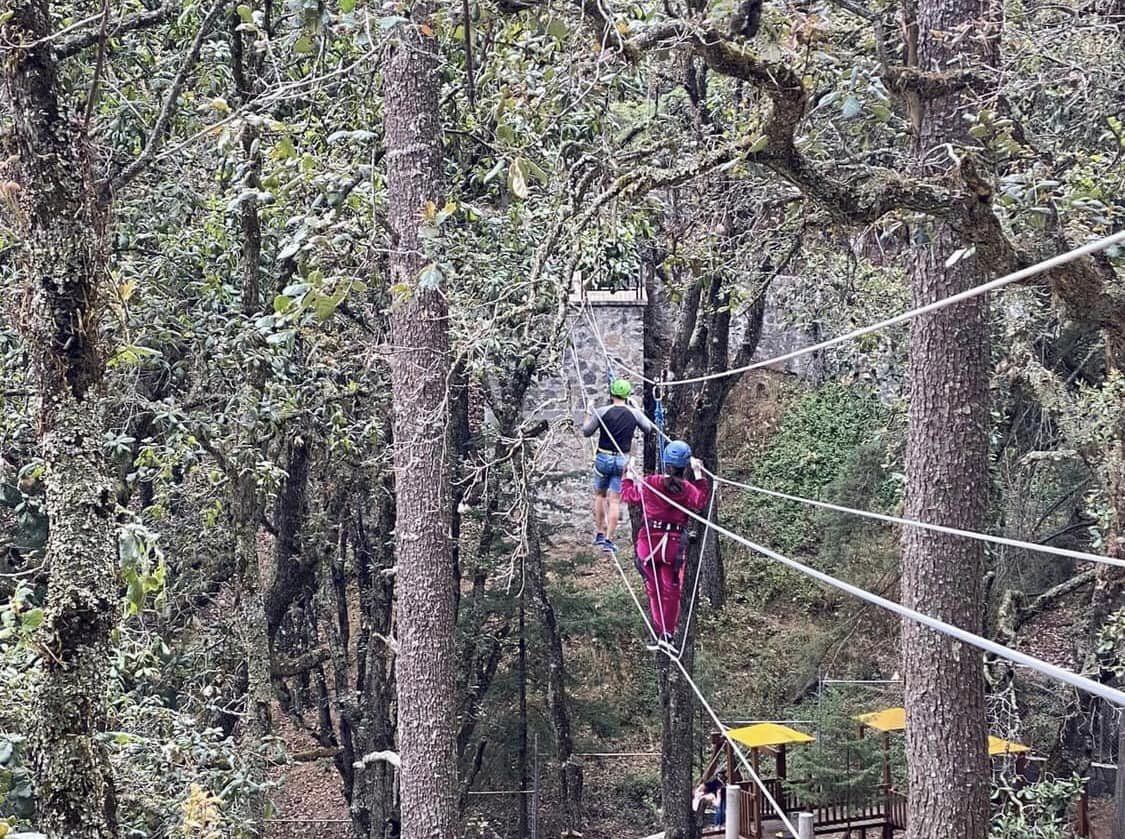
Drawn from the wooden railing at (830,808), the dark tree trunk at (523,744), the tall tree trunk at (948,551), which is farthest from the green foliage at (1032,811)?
the dark tree trunk at (523,744)

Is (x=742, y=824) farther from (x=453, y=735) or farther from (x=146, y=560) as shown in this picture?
(x=146, y=560)

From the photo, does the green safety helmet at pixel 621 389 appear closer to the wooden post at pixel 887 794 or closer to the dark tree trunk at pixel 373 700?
the dark tree trunk at pixel 373 700

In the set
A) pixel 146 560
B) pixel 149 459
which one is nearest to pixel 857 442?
pixel 149 459

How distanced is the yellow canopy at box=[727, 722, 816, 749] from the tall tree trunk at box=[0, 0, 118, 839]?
7323 mm

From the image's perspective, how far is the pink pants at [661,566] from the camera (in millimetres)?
6621

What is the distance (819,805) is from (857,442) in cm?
532

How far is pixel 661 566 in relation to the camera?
22.1 ft

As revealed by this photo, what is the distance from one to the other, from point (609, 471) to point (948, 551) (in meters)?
2.24

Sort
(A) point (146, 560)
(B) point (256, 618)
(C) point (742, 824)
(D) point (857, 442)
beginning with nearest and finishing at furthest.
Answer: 1. (A) point (146, 560)
2. (B) point (256, 618)
3. (C) point (742, 824)
4. (D) point (857, 442)

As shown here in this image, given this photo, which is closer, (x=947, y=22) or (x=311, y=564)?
(x=947, y=22)

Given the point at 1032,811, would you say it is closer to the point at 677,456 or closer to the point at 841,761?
the point at 677,456

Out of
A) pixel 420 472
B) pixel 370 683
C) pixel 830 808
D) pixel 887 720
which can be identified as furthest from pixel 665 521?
pixel 830 808

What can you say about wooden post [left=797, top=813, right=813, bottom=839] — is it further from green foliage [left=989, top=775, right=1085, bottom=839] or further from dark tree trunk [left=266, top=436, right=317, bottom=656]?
dark tree trunk [left=266, top=436, right=317, bottom=656]

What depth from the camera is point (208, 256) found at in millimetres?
7031
